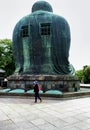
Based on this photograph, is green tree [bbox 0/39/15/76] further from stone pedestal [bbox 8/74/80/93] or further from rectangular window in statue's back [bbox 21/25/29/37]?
stone pedestal [bbox 8/74/80/93]

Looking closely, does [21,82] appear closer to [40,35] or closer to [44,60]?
[44,60]

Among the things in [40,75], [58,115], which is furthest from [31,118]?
[40,75]

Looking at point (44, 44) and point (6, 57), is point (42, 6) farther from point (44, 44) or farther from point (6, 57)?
point (6, 57)

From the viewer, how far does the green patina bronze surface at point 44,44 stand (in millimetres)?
16438

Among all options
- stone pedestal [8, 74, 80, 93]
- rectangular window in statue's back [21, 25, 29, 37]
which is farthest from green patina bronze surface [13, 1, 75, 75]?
stone pedestal [8, 74, 80, 93]

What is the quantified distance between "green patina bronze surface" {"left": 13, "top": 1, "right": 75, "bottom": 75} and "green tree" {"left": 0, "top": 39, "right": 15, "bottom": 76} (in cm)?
1864

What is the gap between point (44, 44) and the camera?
1648cm

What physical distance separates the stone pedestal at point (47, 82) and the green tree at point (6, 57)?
1973 cm

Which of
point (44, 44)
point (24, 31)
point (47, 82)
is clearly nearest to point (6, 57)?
point (24, 31)

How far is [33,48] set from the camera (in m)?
16.6

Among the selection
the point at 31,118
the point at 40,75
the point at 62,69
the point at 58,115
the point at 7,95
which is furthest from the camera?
the point at 62,69

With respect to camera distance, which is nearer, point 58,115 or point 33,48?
point 58,115

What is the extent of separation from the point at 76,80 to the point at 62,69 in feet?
5.72

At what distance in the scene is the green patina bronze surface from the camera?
1644 centimetres
